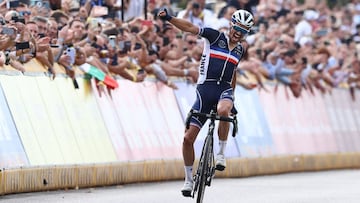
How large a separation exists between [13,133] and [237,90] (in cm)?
636

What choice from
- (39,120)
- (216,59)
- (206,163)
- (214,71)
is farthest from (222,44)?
(39,120)

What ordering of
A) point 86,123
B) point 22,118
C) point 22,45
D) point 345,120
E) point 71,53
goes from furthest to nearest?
1. point 345,120
2. point 71,53
3. point 86,123
4. point 22,45
5. point 22,118

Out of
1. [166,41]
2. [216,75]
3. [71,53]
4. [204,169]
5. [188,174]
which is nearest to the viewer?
[204,169]

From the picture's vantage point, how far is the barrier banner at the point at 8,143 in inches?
534

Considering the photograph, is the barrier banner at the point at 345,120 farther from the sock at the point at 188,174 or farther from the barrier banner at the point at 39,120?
the sock at the point at 188,174

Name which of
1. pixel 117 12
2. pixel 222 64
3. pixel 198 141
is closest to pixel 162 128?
pixel 198 141

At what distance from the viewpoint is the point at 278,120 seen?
20.2 metres

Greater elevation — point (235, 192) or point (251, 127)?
point (251, 127)

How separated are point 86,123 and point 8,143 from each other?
1.93 metres

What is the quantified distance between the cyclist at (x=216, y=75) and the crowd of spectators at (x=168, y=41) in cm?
332

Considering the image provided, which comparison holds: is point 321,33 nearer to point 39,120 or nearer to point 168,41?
point 168,41

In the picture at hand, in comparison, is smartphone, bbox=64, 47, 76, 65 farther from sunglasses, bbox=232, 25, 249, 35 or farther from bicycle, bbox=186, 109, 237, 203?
bicycle, bbox=186, 109, 237, 203

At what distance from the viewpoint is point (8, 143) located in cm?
1370

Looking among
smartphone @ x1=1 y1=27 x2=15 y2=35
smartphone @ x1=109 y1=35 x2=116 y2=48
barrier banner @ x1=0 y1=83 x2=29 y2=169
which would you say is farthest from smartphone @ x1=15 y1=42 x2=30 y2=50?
smartphone @ x1=109 y1=35 x2=116 y2=48
